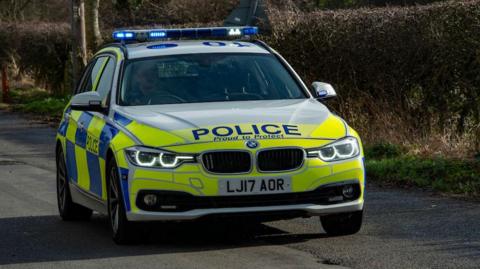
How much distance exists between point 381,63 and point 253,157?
28.6 feet

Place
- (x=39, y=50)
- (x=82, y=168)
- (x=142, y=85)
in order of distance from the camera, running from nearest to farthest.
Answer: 1. (x=142, y=85)
2. (x=82, y=168)
3. (x=39, y=50)

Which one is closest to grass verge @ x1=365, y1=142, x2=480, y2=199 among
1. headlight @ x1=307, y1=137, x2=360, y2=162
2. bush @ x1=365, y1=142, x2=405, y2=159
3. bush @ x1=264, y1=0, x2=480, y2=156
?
bush @ x1=365, y1=142, x2=405, y2=159

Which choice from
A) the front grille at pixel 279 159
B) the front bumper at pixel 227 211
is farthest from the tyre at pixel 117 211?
the front grille at pixel 279 159

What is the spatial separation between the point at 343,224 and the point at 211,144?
54.8 inches

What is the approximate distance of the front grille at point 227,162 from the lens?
9.12 m

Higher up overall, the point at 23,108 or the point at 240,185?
the point at 240,185

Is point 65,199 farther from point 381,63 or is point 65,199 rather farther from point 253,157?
point 381,63

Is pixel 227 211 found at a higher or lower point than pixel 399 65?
higher

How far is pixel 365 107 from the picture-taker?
60.0 ft

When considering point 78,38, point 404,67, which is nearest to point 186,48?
point 404,67

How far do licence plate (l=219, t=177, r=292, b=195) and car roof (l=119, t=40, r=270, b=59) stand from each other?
7.02 feet

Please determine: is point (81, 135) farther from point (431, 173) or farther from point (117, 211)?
point (431, 173)

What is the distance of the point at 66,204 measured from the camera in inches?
460

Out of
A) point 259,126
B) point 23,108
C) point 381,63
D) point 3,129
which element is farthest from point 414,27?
point 23,108
